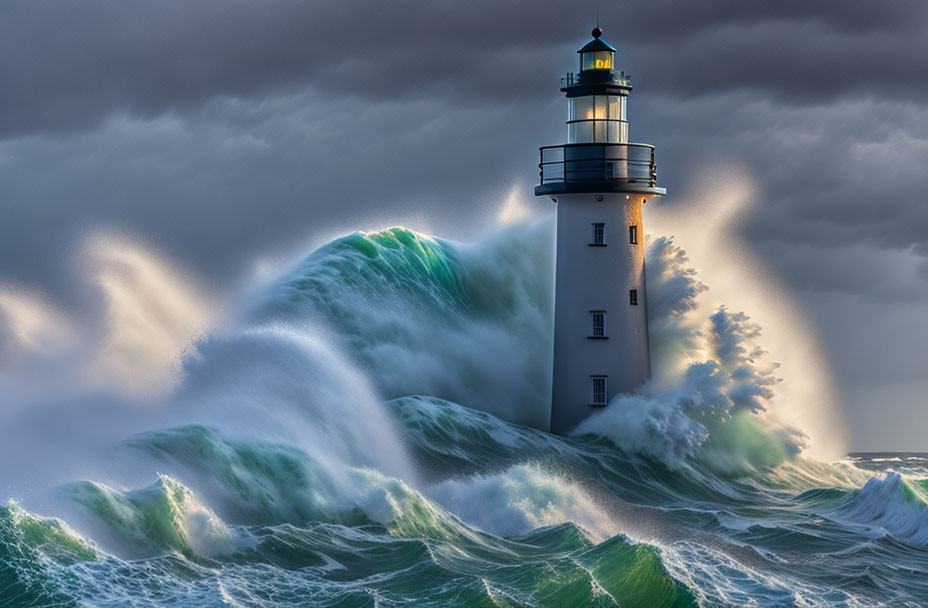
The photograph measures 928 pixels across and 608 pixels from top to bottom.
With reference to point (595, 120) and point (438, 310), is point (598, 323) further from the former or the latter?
point (595, 120)

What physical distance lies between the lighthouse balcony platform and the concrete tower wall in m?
0.25

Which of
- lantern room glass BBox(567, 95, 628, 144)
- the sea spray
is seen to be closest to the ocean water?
the sea spray

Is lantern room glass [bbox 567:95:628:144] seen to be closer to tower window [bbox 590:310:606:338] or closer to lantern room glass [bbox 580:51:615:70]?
lantern room glass [bbox 580:51:615:70]

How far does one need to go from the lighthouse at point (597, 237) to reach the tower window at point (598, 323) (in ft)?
0.06

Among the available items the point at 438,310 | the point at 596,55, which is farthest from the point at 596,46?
the point at 438,310

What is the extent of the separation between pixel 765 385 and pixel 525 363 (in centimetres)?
443

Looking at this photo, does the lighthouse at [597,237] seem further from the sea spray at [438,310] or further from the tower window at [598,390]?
the sea spray at [438,310]

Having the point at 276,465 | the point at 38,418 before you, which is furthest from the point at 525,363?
the point at 38,418

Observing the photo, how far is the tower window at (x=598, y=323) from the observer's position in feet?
78.1

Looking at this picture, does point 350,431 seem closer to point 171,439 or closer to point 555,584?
point 171,439

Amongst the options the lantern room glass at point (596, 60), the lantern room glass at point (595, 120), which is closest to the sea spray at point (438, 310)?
the lantern room glass at point (595, 120)

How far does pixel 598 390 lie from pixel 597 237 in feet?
8.81

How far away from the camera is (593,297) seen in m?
23.8

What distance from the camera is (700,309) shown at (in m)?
25.2
